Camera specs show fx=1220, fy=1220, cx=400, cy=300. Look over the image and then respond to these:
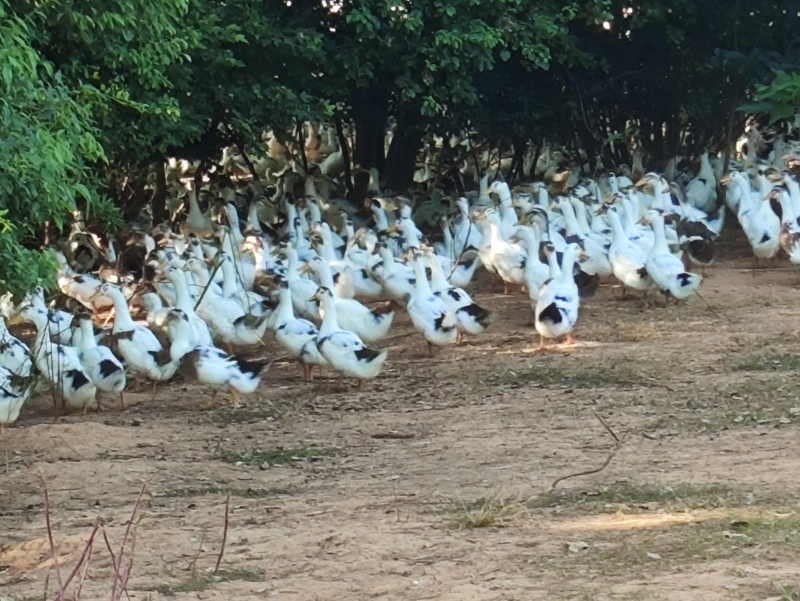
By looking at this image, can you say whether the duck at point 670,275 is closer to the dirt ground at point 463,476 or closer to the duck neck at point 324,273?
the dirt ground at point 463,476

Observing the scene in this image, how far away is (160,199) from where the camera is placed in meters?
17.9

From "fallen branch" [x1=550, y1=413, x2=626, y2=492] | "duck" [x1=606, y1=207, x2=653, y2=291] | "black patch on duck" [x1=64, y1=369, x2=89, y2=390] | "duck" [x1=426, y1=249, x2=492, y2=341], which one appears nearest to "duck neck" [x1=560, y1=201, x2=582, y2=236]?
"duck" [x1=606, y1=207, x2=653, y2=291]

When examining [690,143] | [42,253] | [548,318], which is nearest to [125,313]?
[42,253]

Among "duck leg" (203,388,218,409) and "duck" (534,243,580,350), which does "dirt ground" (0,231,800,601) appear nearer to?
"duck leg" (203,388,218,409)

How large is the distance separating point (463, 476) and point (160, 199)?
1133cm

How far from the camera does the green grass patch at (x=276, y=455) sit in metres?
8.42

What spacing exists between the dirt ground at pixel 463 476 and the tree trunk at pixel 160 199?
638 cm

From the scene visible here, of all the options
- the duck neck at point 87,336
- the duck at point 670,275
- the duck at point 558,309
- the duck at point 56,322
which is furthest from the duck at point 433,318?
the duck at point 56,322

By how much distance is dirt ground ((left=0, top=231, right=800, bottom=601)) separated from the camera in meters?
5.71

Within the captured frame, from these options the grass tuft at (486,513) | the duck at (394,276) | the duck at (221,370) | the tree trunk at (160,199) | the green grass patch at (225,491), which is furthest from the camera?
the tree trunk at (160,199)

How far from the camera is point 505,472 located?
25.0 ft

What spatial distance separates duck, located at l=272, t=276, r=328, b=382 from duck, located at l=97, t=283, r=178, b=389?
97 cm

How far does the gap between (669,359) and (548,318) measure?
1.15 m

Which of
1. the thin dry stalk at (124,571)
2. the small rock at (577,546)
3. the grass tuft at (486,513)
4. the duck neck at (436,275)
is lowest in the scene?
the duck neck at (436,275)
